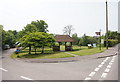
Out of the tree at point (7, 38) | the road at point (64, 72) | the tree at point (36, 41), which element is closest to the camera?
the road at point (64, 72)

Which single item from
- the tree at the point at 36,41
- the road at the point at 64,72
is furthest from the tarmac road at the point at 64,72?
the tree at the point at 36,41

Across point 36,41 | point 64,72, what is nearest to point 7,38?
point 36,41

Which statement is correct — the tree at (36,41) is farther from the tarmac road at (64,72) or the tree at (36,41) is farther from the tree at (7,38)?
the tree at (7,38)

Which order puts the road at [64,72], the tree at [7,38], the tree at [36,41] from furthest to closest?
the tree at [7,38] < the tree at [36,41] < the road at [64,72]

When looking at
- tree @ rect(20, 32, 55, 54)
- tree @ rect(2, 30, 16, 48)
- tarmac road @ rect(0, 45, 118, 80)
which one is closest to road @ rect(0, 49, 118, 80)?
tarmac road @ rect(0, 45, 118, 80)

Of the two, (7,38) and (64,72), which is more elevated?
Result: (7,38)

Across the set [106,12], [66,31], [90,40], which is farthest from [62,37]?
[66,31]

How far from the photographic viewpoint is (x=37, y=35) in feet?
63.5

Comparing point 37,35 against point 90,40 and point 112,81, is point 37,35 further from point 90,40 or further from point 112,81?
point 90,40

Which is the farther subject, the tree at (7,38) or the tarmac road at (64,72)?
the tree at (7,38)

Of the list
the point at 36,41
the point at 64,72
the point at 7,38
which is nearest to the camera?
the point at 64,72

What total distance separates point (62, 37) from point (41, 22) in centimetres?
1847

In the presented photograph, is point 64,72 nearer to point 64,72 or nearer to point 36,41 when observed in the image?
point 64,72

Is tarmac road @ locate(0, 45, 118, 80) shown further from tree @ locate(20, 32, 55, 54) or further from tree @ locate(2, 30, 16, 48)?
tree @ locate(2, 30, 16, 48)
